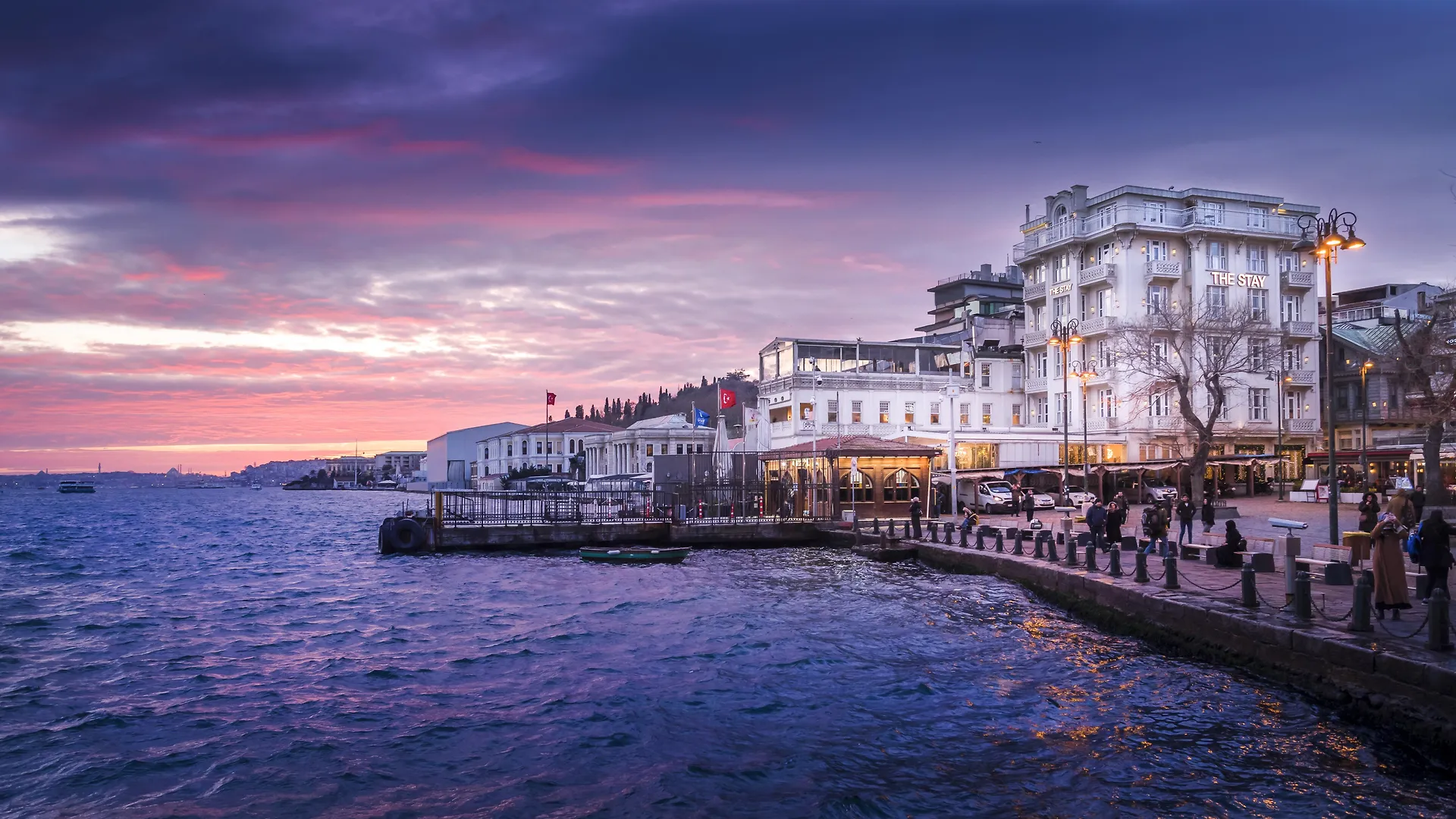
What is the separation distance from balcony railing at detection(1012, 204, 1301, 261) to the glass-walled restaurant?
1198 cm

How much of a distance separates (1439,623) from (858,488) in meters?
35.2

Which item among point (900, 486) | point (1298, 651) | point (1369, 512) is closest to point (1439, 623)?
point (1298, 651)

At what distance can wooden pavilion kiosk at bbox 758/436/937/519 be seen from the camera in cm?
4519

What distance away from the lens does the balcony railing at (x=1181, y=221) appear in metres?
64.3

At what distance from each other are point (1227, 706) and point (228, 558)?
46.6 metres

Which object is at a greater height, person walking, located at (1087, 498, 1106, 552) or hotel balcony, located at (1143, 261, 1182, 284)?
hotel balcony, located at (1143, 261, 1182, 284)

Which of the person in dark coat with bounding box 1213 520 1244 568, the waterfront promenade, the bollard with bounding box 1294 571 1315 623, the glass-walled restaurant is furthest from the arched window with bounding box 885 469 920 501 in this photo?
the bollard with bounding box 1294 571 1315 623

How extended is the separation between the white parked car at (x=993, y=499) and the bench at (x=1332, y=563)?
27606 millimetres

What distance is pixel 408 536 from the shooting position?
4359cm

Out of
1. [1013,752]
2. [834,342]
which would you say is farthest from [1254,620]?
[834,342]

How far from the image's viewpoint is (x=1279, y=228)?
66625 millimetres

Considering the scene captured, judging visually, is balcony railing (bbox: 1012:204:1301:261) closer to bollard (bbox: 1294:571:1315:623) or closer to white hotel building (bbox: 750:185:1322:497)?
white hotel building (bbox: 750:185:1322:497)

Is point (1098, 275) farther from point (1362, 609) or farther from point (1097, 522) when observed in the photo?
point (1362, 609)

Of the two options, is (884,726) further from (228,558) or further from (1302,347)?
(1302,347)
